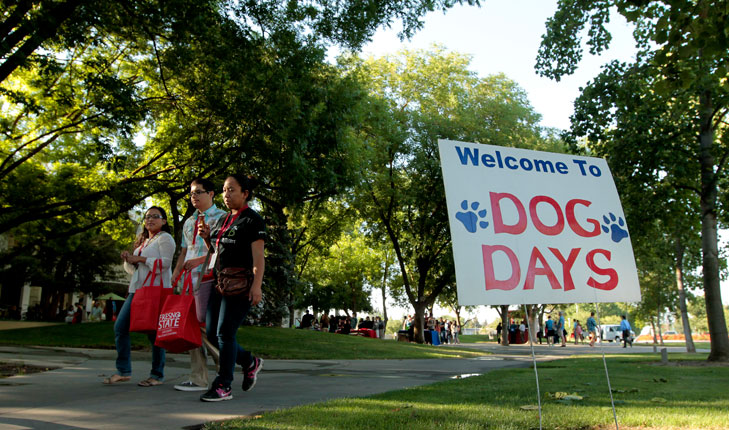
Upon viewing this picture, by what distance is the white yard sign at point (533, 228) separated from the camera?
3930 millimetres

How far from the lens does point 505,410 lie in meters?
4.75

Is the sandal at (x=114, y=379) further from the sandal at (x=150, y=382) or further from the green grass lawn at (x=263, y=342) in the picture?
the green grass lawn at (x=263, y=342)

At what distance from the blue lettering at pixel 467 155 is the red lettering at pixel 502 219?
323 mm

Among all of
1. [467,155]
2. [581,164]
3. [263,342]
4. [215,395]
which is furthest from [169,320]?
[263,342]

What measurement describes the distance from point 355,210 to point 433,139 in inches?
264

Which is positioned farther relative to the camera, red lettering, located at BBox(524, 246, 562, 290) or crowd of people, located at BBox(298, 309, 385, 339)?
crowd of people, located at BBox(298, 309, 385, 339)

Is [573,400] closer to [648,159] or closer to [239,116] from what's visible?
[239,116]

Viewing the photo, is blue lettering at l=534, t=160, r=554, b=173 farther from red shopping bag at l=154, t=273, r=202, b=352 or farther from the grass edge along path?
red shopping bag at l=154, t=273, r=202, b=352

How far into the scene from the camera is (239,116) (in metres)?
12.5

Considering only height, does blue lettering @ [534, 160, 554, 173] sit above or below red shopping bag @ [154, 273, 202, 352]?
above

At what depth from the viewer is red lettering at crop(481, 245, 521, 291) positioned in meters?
3.91

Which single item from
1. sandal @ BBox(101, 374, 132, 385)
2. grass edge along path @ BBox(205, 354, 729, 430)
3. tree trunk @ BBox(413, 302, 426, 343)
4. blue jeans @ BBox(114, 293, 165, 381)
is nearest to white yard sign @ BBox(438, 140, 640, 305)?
grass edge along path @ BBox(205, 354, 729, 430)

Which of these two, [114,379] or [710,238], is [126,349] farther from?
[710,238]

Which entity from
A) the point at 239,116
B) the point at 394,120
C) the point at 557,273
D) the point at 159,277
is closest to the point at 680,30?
the point at 557,273
